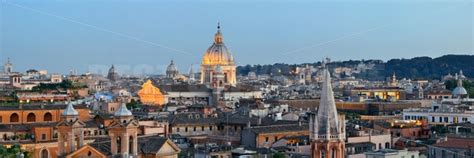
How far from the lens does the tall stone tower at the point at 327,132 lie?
16.5m

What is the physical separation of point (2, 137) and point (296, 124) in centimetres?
766

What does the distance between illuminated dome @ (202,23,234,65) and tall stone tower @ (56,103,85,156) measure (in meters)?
43.0

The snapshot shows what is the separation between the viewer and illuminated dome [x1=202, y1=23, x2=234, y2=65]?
5850 cm

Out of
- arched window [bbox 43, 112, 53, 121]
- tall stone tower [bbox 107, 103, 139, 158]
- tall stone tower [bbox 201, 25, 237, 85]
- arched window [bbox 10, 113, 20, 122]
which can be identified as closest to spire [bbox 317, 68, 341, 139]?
tall stone tower [bbox 107, 103, 139, 158]

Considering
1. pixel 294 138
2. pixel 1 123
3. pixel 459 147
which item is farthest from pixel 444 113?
pixel 1 123

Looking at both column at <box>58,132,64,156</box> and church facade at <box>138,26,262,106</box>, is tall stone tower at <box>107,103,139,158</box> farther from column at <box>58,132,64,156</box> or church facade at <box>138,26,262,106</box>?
church facade at <box>138,26,262,106</box>

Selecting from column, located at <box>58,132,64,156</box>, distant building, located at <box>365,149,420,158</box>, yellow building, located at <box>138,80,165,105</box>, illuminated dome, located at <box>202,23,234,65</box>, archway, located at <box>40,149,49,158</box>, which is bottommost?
archway, located at <box>40,149,49,158</box>

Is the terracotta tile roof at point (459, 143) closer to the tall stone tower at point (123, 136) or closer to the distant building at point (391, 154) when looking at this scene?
the distant building at point (391, 154)

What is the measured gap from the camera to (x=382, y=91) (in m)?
56.9

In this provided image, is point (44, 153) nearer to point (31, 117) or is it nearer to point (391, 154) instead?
point (31, 117)

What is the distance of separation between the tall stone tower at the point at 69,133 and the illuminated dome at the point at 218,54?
141 ft

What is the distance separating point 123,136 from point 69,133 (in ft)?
3.50

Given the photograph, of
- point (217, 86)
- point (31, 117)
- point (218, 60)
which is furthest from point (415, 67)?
point (31, 117)

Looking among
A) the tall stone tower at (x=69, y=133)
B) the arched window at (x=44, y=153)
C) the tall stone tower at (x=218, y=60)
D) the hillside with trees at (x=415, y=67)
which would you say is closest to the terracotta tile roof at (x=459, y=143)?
the tall stone tower at (x=69, y=133)
